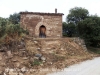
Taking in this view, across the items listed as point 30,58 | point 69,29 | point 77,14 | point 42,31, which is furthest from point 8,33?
point 69,29

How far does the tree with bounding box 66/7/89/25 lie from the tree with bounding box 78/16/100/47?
3065 mm

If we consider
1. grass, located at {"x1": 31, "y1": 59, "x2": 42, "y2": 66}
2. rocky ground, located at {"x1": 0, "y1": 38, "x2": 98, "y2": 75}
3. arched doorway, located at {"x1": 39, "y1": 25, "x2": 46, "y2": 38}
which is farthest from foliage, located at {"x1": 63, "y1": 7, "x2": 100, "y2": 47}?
grass, located at {"x1": 31, "y1": 59, "x2": 42, "y2": 66}

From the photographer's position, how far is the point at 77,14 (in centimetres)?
3250

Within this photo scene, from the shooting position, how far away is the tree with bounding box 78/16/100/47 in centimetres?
2811

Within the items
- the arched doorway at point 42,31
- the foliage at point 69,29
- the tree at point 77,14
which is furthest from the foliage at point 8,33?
the foliage at point 69,29

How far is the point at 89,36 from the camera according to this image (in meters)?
28.5

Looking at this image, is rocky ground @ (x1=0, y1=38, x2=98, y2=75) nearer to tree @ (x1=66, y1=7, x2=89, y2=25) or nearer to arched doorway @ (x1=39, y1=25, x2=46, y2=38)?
arched doorway @ (x1=39, y1=25, x2=46, y2=38)

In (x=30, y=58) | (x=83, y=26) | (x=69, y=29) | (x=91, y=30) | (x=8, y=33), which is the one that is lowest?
(x=30, y=58)

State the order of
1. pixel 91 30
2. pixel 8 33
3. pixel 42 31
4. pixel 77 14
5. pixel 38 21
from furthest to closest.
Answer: pixel 77 14
pixel 91 30
pixel 42 31
pixel 38 21
pixel 8 33

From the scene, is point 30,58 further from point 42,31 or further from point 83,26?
point 83,26

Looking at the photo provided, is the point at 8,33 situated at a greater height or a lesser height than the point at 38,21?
lesser

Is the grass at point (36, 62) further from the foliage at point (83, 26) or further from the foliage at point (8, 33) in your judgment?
the foliage at point (83, 26)

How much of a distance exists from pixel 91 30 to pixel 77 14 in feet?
16.0

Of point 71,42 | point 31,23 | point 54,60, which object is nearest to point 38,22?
point 31,23
